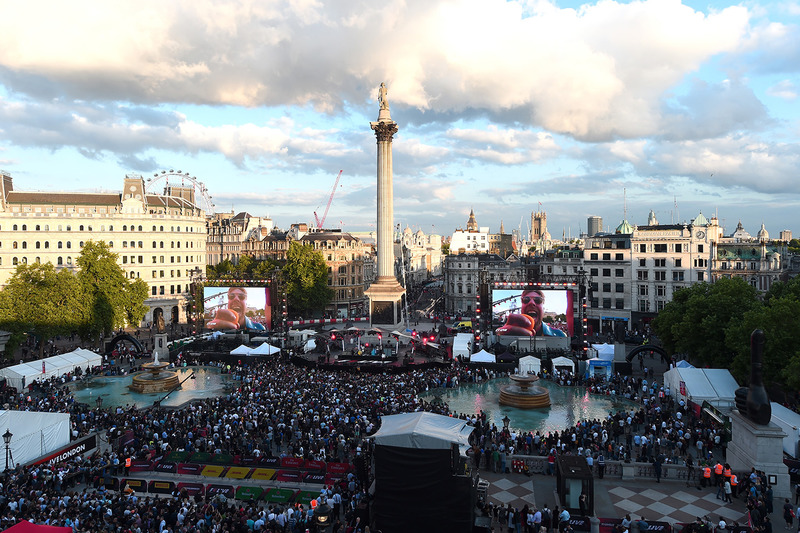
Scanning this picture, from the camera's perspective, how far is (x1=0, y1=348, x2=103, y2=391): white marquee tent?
3912cm

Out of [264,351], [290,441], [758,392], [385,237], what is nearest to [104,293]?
[264,351]

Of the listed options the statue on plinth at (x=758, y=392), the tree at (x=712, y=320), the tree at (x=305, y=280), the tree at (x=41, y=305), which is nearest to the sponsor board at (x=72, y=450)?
the tree at (x=41, y=305)

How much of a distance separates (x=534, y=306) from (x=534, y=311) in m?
0.49

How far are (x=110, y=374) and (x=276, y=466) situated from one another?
2850 centimetres

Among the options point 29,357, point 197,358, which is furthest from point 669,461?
point 29,357

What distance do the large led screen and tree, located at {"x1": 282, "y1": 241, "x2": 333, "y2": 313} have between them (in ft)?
112

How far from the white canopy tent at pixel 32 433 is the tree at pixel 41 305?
25260 millimetres

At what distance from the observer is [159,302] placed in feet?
253

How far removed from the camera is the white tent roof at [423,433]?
59.5 ft

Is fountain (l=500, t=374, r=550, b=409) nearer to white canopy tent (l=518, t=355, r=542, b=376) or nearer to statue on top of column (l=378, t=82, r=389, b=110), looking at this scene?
white canopy tent (l=518, t=355, r=542, b=376)

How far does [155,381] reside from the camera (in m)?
41.2

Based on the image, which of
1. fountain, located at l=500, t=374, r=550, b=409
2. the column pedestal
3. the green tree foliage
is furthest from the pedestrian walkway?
the column pedestal

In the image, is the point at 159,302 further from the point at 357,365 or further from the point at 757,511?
the point at 757,511

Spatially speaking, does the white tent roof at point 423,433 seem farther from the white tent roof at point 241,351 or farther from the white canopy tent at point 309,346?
the white canopy tent at point 309,346
